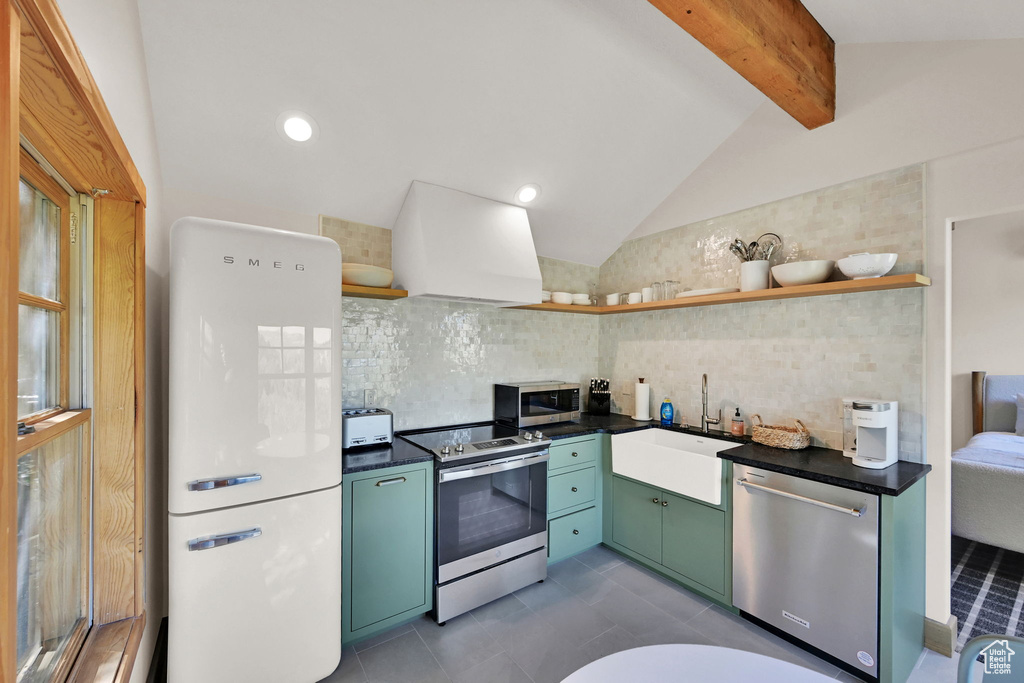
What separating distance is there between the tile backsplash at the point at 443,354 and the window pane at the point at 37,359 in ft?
4.68

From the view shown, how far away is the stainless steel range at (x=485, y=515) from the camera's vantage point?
2.36 metres

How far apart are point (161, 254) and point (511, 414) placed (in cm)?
222

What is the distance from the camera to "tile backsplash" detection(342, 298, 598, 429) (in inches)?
109

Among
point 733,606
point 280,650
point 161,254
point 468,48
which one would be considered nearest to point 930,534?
point 733,606

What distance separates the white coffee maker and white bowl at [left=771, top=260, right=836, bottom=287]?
698 mm

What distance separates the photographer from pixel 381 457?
7.54 ft

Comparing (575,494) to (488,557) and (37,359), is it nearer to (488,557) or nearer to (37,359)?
(488,557)

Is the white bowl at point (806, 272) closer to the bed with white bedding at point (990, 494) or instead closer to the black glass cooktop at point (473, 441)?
the black glass cooktop at point (473, 441)

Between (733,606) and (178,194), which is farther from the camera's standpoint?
(733,606)

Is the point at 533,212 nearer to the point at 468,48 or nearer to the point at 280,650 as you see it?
the point at 468,48

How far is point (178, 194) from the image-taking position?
2.25 m

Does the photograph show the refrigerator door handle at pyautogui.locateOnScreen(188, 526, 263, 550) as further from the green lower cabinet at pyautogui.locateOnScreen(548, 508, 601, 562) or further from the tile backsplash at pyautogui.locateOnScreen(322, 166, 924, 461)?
the green lower cabinet at pyautogui.locateOnScreen(548, 508, 601, 562)

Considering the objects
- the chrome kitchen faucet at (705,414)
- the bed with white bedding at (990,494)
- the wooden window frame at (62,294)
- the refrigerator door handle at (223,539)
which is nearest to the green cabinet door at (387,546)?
the refrigerator door handle at (223,539)

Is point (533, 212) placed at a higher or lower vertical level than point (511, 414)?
higher
